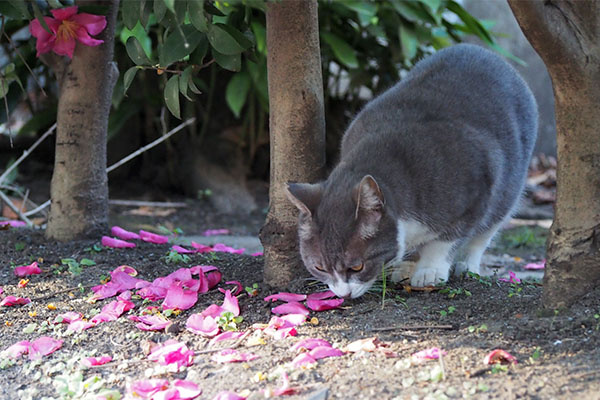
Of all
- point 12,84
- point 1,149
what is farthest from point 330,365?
point 1,149

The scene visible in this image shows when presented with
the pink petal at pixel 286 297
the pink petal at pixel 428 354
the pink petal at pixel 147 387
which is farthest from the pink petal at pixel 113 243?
the pink petal at pixel 428 354

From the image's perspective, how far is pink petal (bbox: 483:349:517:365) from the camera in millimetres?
1726

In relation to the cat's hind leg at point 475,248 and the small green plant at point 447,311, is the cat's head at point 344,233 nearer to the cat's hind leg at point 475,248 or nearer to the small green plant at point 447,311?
the small green plant at point 447,311

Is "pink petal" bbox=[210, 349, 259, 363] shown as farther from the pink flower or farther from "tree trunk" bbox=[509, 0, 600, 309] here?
the pink flower

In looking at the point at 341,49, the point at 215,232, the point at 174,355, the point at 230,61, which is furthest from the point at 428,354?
the point at 341,49

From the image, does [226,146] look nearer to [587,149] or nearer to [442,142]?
[442,142]

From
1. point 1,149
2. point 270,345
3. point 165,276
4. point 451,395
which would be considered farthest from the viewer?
point 1,149

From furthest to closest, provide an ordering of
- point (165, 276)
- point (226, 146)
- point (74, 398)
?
point (226, 146) < point (165, 276) < point (74, 398)

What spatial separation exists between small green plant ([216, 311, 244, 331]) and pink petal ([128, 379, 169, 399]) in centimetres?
38

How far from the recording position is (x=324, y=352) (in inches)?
74.0

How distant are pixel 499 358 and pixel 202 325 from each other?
88 cm

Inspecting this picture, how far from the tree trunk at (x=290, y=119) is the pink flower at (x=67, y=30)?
768mm

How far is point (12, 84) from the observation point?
4559mm

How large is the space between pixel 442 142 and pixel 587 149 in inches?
30.7
